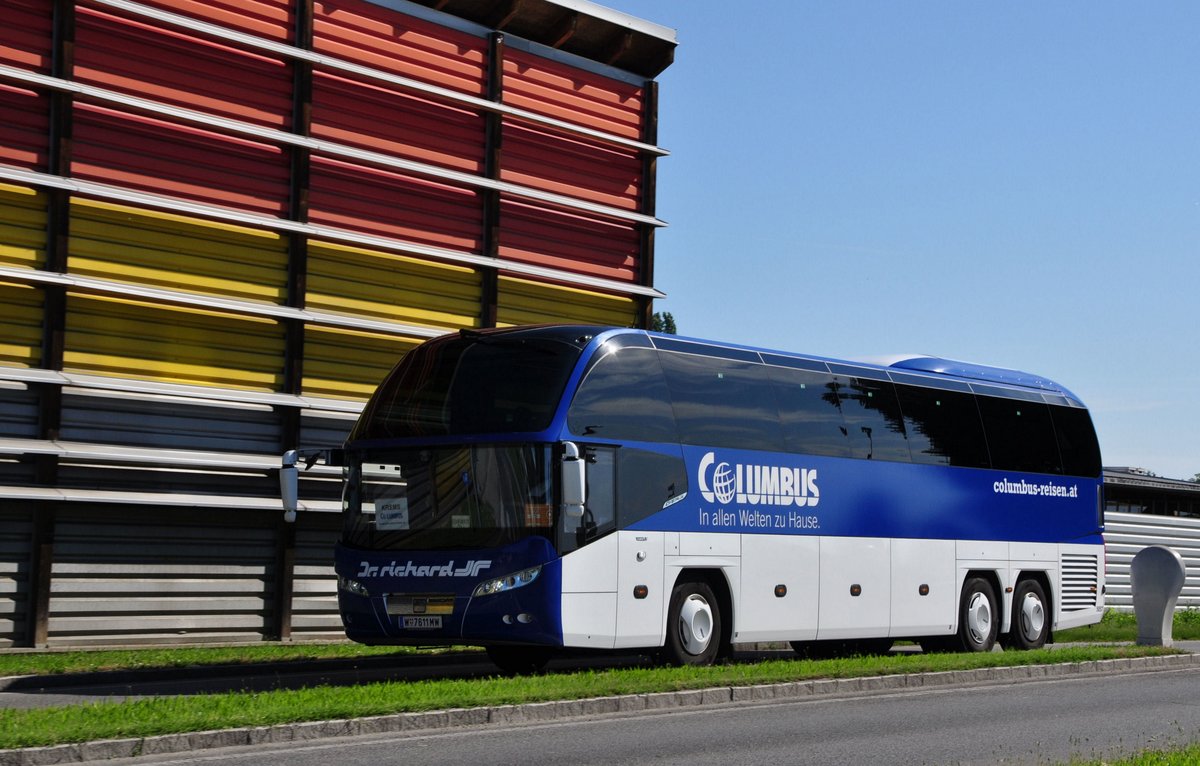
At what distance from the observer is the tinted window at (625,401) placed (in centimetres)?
1566

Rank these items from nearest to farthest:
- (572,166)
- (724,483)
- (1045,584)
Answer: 1. (724,483)
2. (1045,584)
3. (572,166)

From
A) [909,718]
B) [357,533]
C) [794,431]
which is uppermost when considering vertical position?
[794,431]

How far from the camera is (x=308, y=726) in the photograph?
1064 centimetres

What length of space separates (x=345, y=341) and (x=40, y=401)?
4825 mm

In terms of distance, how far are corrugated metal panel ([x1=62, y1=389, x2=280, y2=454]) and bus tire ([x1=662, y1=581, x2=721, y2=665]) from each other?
8218mm

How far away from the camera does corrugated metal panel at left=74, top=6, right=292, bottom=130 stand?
2112cm

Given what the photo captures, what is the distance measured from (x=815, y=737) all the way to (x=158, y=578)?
491 inches

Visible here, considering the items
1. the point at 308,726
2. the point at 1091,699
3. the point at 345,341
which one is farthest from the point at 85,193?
the point at 1091,699

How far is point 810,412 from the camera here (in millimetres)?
19000

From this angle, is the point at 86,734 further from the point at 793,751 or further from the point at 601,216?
the point at 601,216

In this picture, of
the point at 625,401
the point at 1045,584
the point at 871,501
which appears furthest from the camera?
the point at 1045,584

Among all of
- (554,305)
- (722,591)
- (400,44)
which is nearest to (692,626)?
(722,591)

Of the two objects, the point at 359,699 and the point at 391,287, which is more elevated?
the point at 391,287

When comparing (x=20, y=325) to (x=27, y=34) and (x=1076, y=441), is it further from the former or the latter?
(x=1076, y=441)
